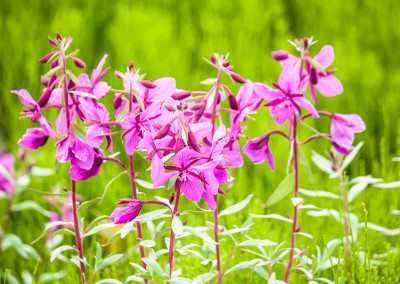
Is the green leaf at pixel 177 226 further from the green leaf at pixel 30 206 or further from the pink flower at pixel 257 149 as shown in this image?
the green leaf at pixel 30 206

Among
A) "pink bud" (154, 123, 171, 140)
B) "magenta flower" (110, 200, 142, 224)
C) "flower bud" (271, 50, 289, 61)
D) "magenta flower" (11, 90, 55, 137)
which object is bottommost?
"magenta flower" (110, 200, 142, 224)

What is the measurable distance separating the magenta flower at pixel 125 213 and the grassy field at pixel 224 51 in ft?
3.08

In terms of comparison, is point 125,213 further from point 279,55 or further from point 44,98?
point 279,55

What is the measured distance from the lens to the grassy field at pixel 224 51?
2.26 metres

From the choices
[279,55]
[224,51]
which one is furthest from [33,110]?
[224,51]

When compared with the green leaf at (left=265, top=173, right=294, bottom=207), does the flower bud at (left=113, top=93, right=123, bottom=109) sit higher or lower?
higher

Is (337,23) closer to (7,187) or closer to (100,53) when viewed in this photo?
(100,53)

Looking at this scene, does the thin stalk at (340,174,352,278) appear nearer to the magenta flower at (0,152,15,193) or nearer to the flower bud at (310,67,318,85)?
the flower bud at (310,67,318,85)

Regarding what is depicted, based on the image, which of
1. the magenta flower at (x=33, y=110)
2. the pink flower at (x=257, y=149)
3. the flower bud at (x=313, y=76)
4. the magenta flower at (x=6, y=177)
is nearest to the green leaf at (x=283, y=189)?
the pink flower at (x=257, y=149)

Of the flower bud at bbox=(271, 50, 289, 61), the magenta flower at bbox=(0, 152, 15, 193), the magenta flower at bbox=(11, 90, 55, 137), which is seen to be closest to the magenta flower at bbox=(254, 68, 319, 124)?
the flower bud at bbox=(271, 50, 289, 61)

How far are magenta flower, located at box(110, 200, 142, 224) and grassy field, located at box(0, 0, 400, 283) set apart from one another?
940 millimetres

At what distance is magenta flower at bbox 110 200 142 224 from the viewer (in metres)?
1.06

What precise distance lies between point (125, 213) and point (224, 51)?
2.25m

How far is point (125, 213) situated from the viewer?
1062mm
